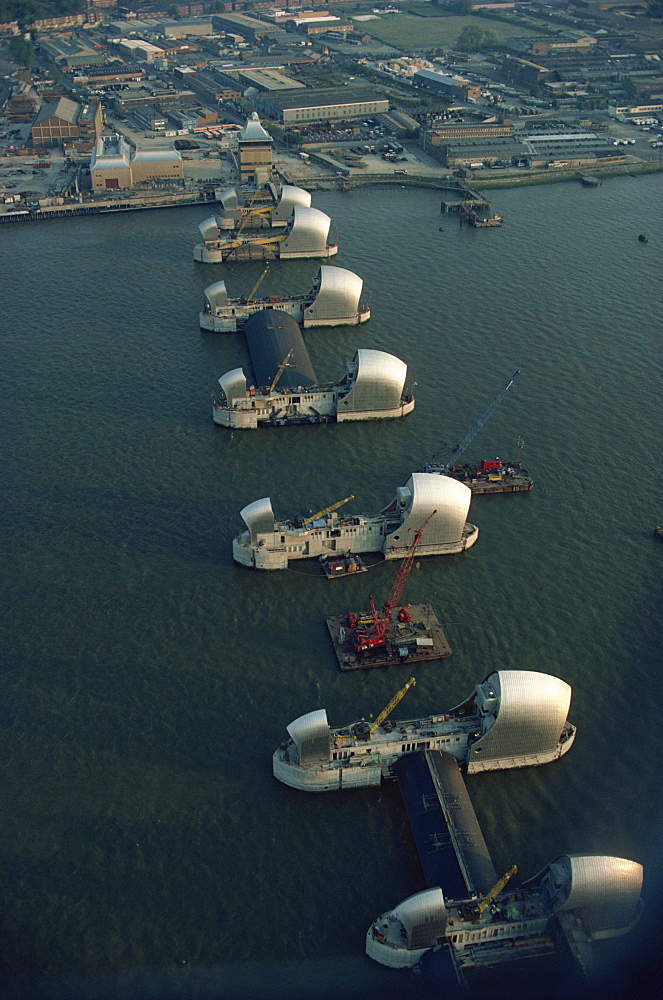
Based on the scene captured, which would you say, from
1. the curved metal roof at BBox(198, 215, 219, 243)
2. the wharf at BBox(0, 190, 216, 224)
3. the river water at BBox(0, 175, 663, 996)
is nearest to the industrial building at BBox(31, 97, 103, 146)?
the wharf at BBox(0, 190, 216, 224)

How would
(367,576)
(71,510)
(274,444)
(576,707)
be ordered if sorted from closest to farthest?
(576,707), (367,576), (71,510), (274,444)

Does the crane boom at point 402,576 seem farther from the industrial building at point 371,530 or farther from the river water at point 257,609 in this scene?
the river water at point 257,609

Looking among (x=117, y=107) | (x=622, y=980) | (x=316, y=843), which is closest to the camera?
(x=622, y=980)

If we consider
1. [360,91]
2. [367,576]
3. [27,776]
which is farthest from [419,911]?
[360,91]

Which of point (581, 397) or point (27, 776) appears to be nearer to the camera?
point (27, 776)

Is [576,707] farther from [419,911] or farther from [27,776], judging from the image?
[27,776]

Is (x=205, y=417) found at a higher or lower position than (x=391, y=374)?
lower

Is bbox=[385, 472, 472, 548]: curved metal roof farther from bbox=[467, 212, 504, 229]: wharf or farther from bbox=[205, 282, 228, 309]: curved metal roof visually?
bbox=[467, 212, 504, 229]: wharf
